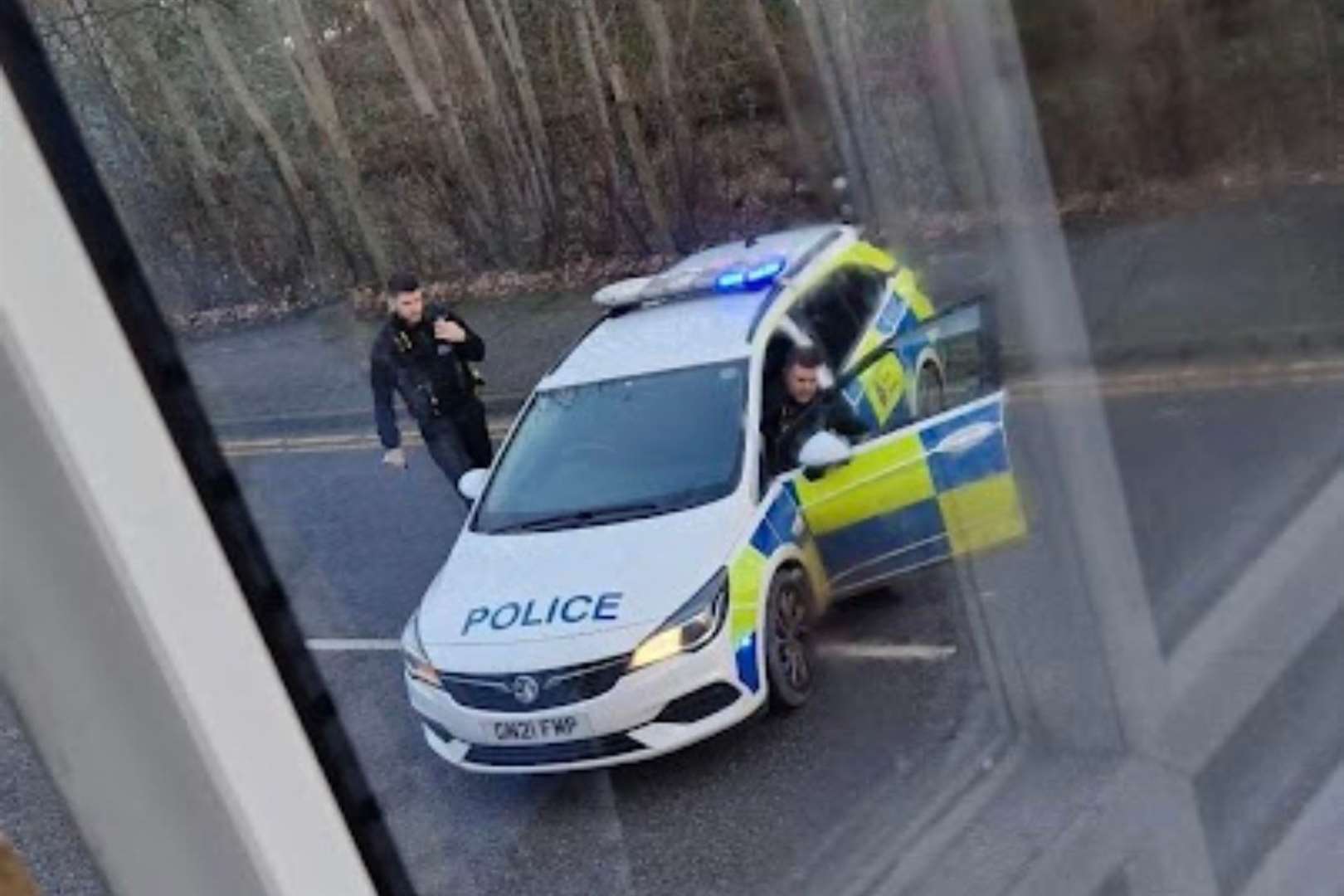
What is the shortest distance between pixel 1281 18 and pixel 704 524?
2.37 ft

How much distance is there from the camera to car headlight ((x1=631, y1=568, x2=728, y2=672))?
72 centimetres

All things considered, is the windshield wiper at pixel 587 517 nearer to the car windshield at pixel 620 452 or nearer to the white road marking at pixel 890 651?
the car windshield at pixel 620 452

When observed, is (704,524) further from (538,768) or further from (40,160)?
(40,160)

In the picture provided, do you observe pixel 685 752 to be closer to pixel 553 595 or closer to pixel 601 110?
pixel 553 595

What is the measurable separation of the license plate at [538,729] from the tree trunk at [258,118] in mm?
232

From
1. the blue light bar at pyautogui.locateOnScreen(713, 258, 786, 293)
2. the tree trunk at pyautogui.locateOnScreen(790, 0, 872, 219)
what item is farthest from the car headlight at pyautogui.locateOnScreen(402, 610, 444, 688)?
the tree trunk at pyautogui.locateOnScreen(790, 0, 872, 219)

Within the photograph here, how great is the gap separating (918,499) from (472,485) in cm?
29

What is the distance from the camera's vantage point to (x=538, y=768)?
748mm

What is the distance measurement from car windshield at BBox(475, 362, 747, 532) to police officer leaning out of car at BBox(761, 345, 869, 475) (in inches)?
0.8

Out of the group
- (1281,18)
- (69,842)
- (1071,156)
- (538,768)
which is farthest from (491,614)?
(1281,18)

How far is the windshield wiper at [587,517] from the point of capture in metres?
0.72

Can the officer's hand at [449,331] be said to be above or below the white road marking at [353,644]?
above

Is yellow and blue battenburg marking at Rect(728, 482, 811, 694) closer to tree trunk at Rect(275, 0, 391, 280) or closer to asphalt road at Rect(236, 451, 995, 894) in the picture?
asphalt road at Rect(236, 451, 995, 894)

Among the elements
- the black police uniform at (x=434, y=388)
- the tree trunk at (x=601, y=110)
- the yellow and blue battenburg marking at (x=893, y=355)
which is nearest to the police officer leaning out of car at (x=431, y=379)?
the black police uniform at (x=434, y=388)
